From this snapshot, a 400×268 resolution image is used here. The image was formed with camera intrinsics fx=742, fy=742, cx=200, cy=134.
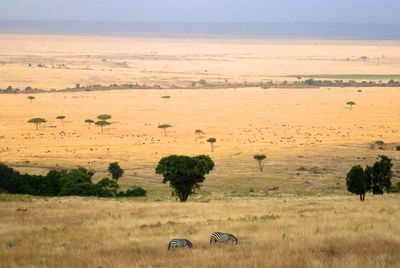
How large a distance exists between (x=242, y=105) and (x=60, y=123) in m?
33.7

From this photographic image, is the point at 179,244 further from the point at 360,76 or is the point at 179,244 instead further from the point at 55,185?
the point at 360,76

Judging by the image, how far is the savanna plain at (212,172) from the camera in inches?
584

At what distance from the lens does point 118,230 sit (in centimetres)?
1916

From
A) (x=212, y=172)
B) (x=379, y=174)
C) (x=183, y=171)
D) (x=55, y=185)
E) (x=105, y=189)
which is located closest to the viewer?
(x=183, y=171)

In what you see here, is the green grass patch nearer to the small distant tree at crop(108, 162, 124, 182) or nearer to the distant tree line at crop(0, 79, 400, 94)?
the distant tree line at crop(0, 79, 400, 94)

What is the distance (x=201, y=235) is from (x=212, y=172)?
3476 cm

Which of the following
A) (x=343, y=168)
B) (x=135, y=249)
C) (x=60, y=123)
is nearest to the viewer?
(x=135, y=249)

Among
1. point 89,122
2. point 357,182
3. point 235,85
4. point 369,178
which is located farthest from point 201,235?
point 235,85

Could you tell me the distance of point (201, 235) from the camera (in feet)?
57.5

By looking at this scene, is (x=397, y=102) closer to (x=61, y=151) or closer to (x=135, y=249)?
(x=61, y=151)

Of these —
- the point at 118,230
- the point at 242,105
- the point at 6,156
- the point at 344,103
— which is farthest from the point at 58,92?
the point at 118,230

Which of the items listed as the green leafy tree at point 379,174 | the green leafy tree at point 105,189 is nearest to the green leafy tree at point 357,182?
the green leafy tree at point 379,174

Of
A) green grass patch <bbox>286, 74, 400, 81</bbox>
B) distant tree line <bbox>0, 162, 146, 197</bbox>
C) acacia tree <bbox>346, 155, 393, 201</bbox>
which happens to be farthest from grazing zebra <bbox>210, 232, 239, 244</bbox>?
green grass patch <bbox>286, 74, 400, 81</bbox>

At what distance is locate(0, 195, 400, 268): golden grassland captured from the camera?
13562 millimetres
